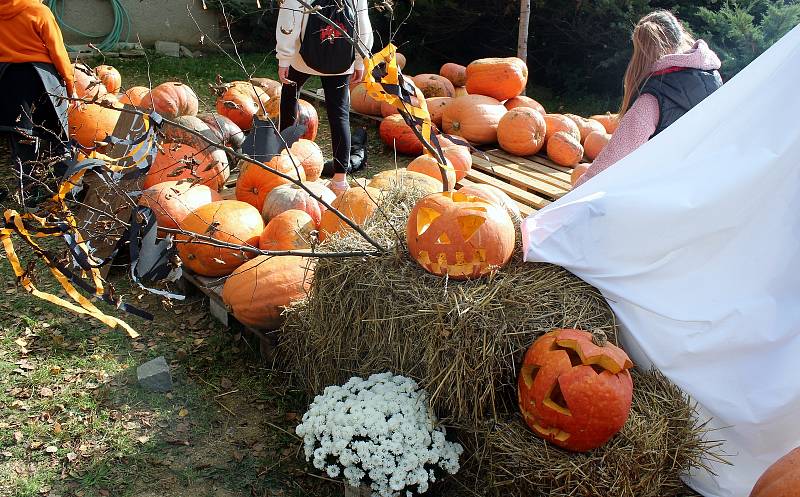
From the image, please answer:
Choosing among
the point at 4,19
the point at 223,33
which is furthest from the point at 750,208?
the point at 223,33

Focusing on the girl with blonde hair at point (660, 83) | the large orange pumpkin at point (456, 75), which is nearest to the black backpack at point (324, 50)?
the girl with blonde hair at point (660, 83)

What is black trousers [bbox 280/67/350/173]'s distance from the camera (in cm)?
530

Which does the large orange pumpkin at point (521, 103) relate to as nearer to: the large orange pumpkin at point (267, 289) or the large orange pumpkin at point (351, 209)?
the large orange pumpkin at point (351, 209)

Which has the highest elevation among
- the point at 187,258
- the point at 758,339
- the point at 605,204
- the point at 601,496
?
the point at 605,204

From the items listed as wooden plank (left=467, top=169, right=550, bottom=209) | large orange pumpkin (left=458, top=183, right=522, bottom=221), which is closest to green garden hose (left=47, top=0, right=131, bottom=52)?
wooden plank (left=467, top=169, right=550, bottom=209)

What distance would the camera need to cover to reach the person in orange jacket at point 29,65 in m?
5.21

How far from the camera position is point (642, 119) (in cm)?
375

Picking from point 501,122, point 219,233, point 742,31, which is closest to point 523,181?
point 501,122

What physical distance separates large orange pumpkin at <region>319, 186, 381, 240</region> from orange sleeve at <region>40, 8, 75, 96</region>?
2.60 m

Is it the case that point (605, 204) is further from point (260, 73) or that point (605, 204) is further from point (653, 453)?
point (260, 73)

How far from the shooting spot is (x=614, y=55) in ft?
29.0

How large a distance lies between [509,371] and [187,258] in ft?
7.98

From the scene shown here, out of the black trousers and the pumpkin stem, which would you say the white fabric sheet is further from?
the black trousers

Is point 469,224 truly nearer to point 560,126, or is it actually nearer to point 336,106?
point 336,106
